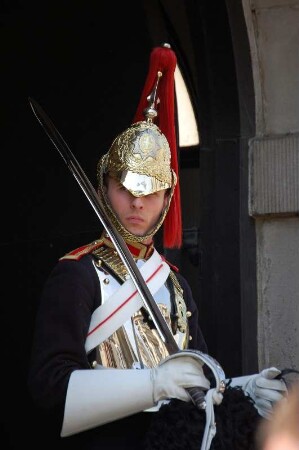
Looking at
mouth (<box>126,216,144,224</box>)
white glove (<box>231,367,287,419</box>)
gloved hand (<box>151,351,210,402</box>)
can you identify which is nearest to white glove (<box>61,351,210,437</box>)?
gloved hand (<box>151,351,210,402</box>)

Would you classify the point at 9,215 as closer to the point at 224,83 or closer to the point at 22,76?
the point at 22,76

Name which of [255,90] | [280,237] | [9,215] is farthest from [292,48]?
[9,215]

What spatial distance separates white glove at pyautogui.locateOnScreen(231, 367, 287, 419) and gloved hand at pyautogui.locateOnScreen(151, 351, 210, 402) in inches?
6.7

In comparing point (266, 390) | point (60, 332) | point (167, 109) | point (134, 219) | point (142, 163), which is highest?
point (167, 109)

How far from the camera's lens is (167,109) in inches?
170

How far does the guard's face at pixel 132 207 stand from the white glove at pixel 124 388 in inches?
22.5

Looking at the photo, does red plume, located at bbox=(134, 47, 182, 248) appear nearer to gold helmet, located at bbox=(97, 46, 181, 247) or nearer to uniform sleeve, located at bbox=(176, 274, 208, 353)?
gold helmet, located at bbox=(97, 46, 181, 247)

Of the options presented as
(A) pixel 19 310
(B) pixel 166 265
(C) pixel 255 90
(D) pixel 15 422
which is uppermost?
(C) pixel 255 90

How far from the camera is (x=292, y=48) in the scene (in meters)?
5.49

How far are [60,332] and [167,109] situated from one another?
0.95 meters

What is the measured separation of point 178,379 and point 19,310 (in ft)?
6.76

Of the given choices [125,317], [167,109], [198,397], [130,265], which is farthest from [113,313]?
[167,109]

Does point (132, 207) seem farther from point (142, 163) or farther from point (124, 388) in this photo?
point (124, 388)

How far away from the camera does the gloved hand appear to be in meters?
3.49
